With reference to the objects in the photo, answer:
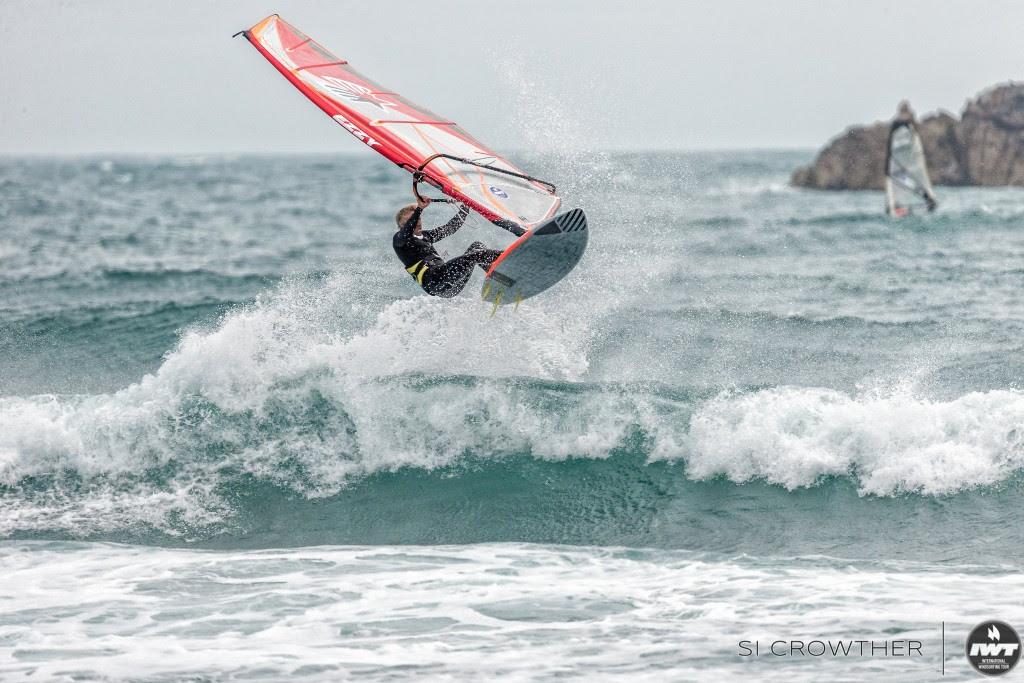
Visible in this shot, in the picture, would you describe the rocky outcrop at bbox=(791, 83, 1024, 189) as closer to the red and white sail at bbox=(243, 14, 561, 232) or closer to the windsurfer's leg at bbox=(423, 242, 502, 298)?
the red and white sail at bbox=(243, 14, 561, 232)

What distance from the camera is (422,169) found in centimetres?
A: 809

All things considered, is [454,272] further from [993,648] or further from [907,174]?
[907,174]

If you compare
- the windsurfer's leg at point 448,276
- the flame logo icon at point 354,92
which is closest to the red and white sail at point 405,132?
the flame logo icon at point 354,92

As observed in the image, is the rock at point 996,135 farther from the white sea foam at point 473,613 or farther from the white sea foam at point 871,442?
the white sea foam at point 473,613

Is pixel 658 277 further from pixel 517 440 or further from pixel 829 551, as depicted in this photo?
pixel 829 551

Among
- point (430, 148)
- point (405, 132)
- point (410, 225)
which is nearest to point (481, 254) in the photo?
point (410, 225)

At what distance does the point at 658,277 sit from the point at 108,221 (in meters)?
18.8

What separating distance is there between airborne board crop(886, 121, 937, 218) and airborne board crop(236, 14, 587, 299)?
19544mm

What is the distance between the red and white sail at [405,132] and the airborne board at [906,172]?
19.5m

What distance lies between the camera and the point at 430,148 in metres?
8.70

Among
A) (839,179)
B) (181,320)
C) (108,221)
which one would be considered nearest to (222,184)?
(108,221)

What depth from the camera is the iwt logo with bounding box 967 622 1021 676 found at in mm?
5379

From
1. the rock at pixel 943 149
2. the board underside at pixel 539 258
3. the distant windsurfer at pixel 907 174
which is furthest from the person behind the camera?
the rock at pixel 943 149

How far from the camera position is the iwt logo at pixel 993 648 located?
5.38m
